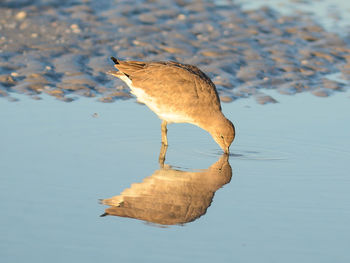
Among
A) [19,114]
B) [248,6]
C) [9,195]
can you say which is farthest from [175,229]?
[248,6]

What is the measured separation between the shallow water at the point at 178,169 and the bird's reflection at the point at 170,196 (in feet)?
0.34

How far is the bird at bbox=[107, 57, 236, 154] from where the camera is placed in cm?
941

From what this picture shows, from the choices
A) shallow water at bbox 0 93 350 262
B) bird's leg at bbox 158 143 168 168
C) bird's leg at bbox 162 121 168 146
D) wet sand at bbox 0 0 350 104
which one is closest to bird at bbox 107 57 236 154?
bird's leg at bbox 162 121 168 146

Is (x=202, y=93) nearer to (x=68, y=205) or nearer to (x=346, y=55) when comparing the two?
(x=68, y=205)

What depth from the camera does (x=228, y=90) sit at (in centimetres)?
1195

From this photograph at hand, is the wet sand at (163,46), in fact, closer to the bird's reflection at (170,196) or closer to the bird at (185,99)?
the bird at (185,99)

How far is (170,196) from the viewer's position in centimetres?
771

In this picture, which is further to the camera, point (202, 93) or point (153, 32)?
point (153, 32)

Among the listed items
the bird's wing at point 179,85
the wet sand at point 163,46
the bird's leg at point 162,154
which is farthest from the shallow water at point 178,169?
the wet sand at point 163,46

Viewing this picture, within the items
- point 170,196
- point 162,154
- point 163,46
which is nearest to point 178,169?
point 162,154

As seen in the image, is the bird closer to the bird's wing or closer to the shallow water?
the bird's wing

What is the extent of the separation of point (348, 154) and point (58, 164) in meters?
3.62

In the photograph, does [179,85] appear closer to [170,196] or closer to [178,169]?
[178,169]

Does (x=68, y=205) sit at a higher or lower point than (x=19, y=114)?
higher
